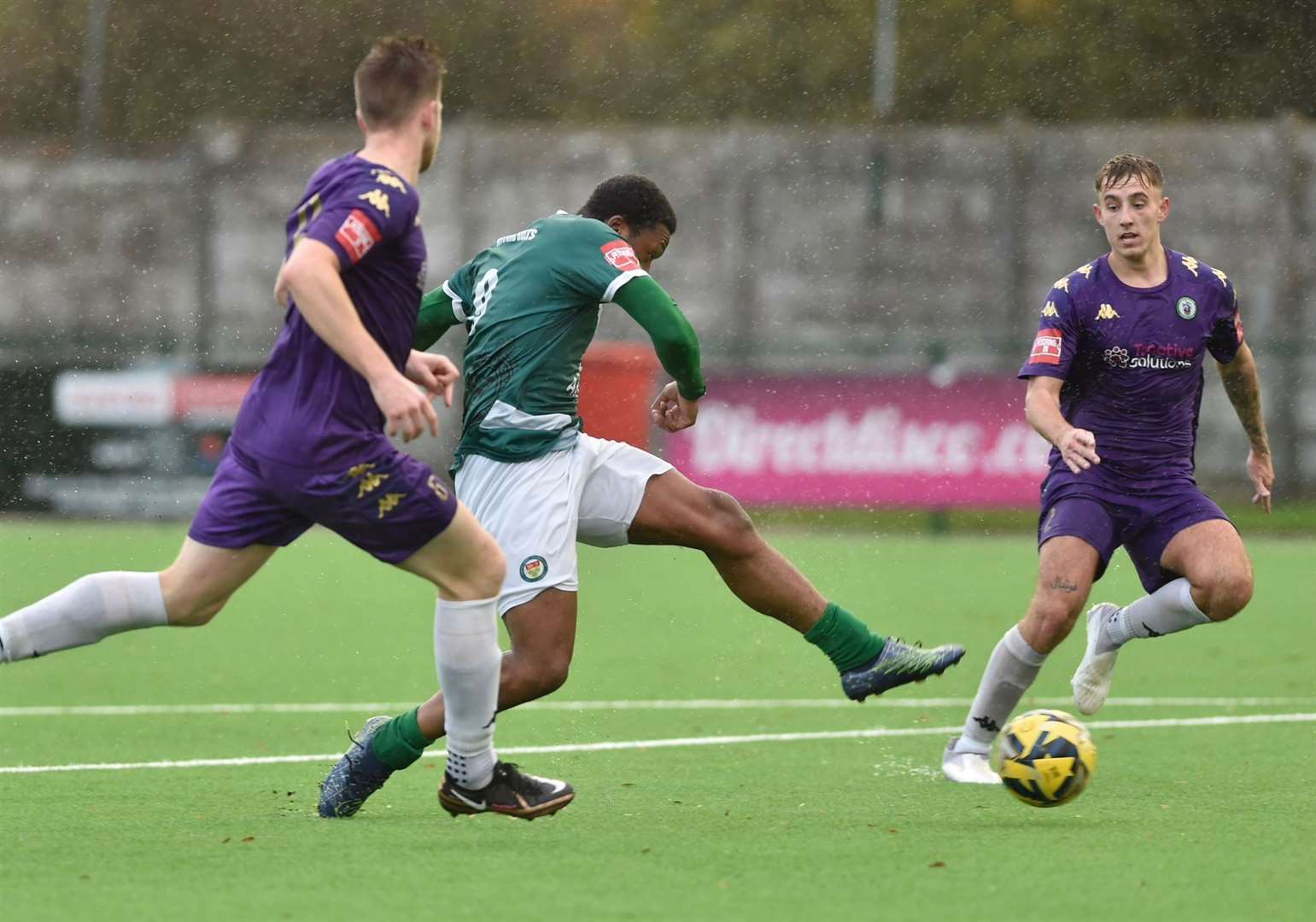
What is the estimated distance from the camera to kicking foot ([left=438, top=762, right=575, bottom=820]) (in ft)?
19.0

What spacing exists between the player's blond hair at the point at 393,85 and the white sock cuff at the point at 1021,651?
2731 millimetres

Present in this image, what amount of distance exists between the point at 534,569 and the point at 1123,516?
210 cm

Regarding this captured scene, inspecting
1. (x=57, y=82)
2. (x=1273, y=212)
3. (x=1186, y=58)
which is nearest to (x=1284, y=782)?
(x=1273, y=212)

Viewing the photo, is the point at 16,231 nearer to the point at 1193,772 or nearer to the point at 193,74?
the point at 193,74

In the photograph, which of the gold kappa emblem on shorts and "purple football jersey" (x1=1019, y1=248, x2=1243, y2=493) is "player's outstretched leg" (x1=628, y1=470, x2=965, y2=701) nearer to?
"purple football jersey" (x1=1019, y1=248, x2=1243, y2=493)

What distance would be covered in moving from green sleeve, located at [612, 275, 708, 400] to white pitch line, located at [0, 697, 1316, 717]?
9.56 ft

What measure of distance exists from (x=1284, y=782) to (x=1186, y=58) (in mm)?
23800

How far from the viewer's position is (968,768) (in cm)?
688

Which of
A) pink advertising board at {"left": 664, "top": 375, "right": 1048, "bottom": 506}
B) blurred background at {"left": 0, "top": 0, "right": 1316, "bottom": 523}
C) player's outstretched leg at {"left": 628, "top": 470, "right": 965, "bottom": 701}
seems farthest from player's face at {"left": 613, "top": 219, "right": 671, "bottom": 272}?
blurred background at {"left": 0, "top": 0, "right": 1316, "bottom": 523}

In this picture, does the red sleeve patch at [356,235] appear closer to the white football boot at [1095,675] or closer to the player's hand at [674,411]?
the player's hand at [674,411]

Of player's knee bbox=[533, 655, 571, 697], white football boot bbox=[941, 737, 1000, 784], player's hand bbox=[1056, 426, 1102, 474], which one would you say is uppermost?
player's hand bbox=[1056, 426, 1102, 474]

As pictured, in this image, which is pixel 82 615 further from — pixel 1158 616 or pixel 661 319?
pixel 1158 616

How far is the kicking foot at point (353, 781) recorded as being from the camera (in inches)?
239

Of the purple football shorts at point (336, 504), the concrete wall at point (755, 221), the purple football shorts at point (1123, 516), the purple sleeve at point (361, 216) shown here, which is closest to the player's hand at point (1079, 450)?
the purple football shorts at point (1123, 516)
